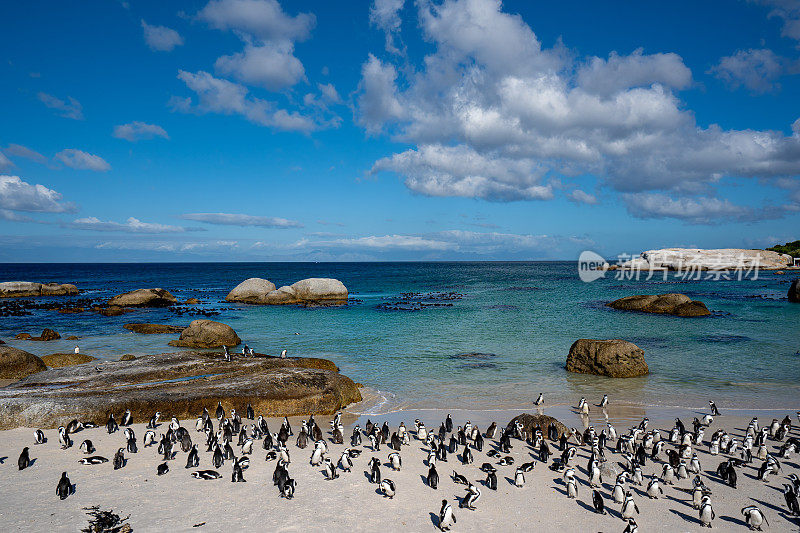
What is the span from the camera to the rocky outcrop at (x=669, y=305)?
140 feet

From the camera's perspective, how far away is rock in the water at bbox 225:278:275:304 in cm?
5978

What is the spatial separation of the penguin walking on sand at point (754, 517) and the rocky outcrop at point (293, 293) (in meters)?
51.6

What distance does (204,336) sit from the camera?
3019 cm

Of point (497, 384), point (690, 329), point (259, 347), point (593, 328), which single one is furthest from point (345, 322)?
point (690, 329)

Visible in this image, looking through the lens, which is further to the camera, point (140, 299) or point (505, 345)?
point (140, 299)

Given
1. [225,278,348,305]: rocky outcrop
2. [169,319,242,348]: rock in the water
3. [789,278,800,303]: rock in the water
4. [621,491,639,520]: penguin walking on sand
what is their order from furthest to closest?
[225,278,348,305]: rocky outcrop → [789,278,800,303]: rock in the water → [169,319,242,348]: rock in the water → [621,491,639,520]: penguin walking on sand

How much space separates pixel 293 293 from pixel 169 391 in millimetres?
42667

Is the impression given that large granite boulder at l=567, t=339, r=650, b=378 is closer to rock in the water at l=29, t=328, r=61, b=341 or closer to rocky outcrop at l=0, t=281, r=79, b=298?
rock in the water at l=29, t=328, r=61, b=341

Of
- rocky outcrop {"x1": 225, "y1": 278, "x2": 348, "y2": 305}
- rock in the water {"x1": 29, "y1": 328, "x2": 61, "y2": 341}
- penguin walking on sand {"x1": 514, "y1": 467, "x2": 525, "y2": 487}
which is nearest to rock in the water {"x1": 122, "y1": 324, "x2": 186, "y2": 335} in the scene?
rock in the water {"x1": 29, "y1": 328, "x2": 61, "y2": 341}

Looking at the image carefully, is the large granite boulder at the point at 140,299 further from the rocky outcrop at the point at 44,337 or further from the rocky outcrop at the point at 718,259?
the rocky outcrop at the point at 718,259

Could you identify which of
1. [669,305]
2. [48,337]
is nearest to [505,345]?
[669,305]

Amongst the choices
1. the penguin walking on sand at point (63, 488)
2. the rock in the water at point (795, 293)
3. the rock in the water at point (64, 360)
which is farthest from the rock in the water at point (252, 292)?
the rock in the water at point (795, 293)

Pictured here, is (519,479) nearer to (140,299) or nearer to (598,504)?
(598,504)

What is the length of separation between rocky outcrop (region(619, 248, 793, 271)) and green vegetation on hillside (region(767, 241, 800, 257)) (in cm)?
812
